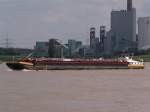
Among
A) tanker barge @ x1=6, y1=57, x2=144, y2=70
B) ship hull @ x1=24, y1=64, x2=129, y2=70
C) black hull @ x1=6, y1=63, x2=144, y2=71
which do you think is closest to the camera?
black hull @ x1=6, y1=63, x2=144, y2=71

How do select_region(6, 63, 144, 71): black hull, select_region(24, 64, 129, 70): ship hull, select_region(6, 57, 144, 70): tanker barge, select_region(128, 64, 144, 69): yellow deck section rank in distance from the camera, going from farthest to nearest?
select_region(128, 64, 144, 69): yellow deck section
select_region(24, 64, 129, 70): ship hull
select_region(6, 57, 144, 70): tanker barge
select_region(6, 63, 144, 71): black hull

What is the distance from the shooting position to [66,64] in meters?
127

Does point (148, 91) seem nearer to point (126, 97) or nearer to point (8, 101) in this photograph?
point (126, 97)

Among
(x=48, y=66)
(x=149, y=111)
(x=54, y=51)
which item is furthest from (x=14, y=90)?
(x=54, y=51)

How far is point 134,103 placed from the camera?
44.9m

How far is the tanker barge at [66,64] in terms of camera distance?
123 metres

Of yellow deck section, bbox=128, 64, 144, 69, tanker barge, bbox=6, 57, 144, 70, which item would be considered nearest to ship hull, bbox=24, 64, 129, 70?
tanker barge, bbox=6, 57, 144, 70

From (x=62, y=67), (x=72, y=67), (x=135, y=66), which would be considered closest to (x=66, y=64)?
(x=62, y=67)

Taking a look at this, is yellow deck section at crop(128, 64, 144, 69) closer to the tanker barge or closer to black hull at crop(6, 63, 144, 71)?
the tanker barge

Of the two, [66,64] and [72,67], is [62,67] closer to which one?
[66,64]

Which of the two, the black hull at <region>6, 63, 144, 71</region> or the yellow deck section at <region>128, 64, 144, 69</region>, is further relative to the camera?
the yellow deck section at <region>128, 64, 144, 69</region>

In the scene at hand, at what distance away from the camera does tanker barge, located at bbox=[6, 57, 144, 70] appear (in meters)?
123

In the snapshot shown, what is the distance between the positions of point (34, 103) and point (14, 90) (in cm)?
1323

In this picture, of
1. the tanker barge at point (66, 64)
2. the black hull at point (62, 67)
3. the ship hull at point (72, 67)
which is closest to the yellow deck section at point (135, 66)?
the tanker barge at point (66, 64)
